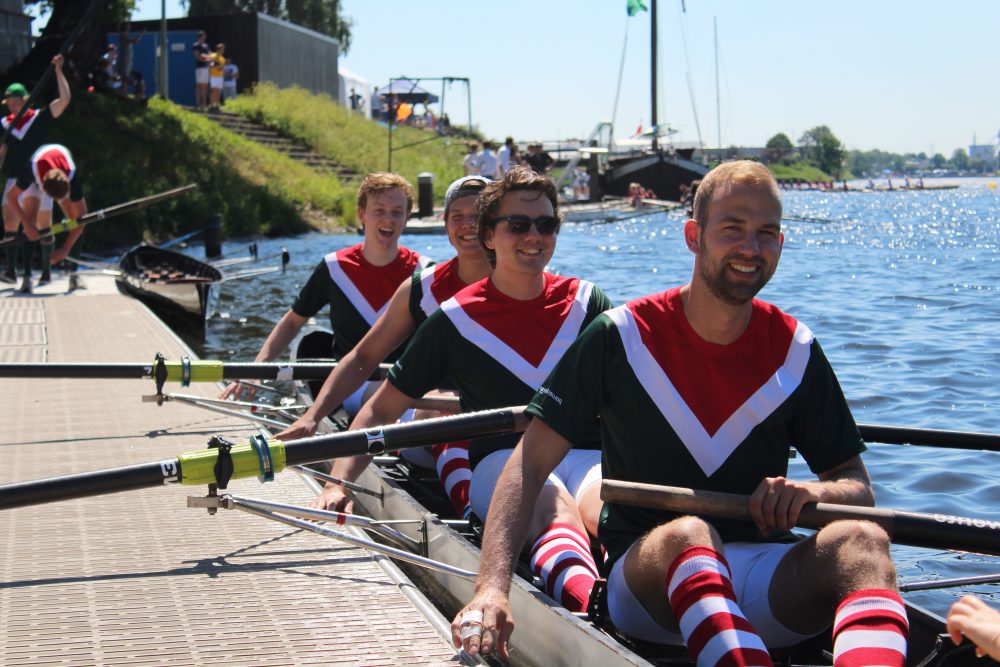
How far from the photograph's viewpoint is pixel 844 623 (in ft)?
8.94

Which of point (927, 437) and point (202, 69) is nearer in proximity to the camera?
point (927, 437)

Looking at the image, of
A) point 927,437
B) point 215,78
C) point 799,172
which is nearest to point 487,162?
point 215,78

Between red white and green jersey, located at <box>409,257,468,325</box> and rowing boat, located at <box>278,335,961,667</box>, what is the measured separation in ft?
2.57

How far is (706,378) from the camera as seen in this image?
3264 millimetres

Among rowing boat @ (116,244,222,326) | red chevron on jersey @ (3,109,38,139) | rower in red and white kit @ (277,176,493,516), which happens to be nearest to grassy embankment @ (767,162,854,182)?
rowing boat @ (116,244,222,326)

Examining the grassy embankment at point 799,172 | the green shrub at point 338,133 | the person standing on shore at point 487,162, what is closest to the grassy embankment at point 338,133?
the green shrub at point 338,133

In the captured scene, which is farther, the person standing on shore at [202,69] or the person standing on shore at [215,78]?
the person standing on shore at [215,78]

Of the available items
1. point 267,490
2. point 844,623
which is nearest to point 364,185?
point 267,490

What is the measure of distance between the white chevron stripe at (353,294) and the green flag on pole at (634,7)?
157 feet

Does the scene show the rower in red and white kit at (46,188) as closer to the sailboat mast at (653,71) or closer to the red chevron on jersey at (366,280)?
the red chevron on jersey at (366,280)

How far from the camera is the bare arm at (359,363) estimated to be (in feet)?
16.5

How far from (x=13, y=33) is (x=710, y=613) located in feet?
84.1

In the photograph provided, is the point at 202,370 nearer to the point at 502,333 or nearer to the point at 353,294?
the point at 353,294

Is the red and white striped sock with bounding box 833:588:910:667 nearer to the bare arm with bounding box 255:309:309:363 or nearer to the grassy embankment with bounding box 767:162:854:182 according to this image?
the bare arm with bounding box 255:309:309:363
